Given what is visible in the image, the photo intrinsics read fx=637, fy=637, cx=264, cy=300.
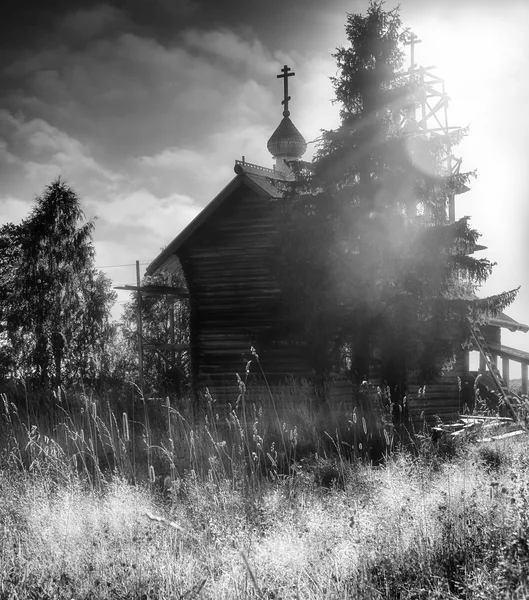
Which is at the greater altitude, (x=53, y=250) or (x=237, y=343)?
(x=53, y=250)

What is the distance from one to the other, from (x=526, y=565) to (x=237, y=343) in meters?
12.4

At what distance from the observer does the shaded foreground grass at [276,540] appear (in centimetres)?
421

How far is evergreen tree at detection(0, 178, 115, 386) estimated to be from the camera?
19.8 meters

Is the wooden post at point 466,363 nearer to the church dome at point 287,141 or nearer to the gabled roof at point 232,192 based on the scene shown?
the gabled roof at point 232,192

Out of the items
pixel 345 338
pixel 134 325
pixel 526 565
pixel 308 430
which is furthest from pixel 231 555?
pixel 134 325

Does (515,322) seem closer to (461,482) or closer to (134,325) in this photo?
(461,482)

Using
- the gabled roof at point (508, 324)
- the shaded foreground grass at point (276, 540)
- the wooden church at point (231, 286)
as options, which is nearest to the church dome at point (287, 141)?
the wooden church at point (231, 286)

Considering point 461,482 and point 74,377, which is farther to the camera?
point 74,377

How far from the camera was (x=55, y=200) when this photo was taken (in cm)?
2048

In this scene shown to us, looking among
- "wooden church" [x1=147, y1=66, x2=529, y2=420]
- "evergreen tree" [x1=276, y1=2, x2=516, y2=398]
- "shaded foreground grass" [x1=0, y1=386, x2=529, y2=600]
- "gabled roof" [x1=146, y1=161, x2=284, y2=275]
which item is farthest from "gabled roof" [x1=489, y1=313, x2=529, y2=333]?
"shaded foreground grass" [x1=0, y1=386, x2=529, y2=600]

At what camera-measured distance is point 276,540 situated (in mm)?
5117

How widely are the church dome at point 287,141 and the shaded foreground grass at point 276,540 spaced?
22.1m

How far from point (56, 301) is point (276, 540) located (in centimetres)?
1642

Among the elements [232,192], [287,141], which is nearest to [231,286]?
[232,192]
